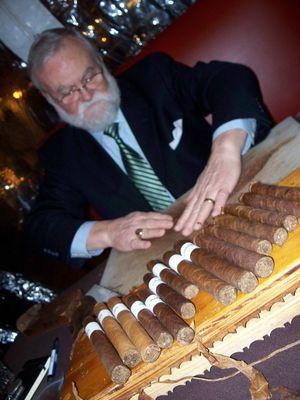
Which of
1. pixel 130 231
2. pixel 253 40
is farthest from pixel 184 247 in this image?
pixel 253 40

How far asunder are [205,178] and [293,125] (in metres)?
0.58

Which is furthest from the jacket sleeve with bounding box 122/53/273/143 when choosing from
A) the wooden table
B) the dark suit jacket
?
the wooden table

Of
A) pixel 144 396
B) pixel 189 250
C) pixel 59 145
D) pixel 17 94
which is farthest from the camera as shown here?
pixel 17 94

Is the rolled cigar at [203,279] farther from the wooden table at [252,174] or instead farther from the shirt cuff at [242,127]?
the shirt cuff at [242,127]

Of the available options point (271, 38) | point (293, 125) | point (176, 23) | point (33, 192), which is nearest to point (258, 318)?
point (293, 125)

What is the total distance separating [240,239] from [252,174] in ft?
2.03

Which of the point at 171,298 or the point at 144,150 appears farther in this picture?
the point at 144,150

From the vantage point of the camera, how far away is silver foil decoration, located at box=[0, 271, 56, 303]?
2617 mm

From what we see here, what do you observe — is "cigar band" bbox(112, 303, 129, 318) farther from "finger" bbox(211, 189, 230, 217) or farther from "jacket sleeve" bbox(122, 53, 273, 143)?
"jacket sleeve" bbox(122, 53, 273, 143)

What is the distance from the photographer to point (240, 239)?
977 millimetres

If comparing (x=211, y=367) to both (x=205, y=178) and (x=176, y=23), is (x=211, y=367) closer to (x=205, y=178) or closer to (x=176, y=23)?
(x=205, y=178)

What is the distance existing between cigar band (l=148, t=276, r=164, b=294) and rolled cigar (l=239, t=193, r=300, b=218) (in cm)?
45

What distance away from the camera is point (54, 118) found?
3.60 meters

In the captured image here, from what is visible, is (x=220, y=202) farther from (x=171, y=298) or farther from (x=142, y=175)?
(x=142, y=175)
